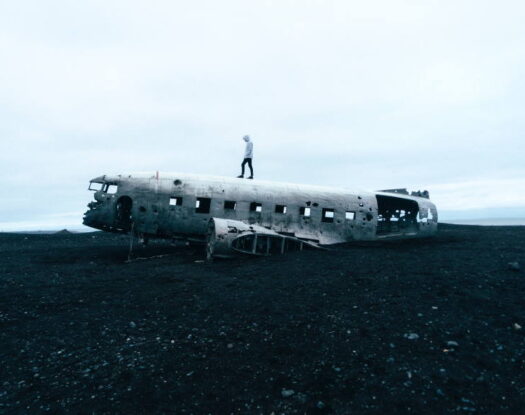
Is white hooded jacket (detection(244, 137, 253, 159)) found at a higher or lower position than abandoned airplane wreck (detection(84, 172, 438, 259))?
higher

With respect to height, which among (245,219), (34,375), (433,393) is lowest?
(34,375)

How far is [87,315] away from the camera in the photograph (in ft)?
26.8

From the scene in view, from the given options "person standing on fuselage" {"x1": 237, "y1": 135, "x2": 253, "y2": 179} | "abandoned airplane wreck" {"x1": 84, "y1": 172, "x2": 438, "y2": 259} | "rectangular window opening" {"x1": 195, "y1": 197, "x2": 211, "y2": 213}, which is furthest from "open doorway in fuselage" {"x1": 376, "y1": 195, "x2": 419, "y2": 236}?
"rectangular window opening" {"x1": 195, "y1": 197, "x2": 211, "y2": 213}

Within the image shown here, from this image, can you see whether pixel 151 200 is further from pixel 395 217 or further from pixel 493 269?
pixel 395 217

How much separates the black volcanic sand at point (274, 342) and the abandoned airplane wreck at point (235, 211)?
14.4ft

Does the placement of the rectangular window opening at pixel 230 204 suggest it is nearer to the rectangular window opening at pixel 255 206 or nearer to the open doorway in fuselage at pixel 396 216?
the rectangular window opening at pixel 255 206

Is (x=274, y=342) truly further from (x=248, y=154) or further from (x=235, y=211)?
(x=248, y=154)

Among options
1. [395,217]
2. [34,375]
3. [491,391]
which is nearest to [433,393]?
[491,391]

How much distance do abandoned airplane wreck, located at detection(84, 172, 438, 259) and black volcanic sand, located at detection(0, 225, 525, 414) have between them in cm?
438

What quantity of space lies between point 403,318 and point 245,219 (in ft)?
37.2

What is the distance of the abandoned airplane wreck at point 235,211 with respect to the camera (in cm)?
1611

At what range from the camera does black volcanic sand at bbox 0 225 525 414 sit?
479 cm

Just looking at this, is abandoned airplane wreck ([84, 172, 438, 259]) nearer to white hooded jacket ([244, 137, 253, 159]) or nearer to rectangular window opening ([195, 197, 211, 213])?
rectangular window opening ([195, 197, 211, 213])

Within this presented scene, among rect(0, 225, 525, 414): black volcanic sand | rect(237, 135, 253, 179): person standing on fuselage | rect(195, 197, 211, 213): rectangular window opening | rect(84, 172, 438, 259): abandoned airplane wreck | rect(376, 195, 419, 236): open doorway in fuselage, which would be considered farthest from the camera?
rect(376, 195, 419, 236): open doorway in fuselage
